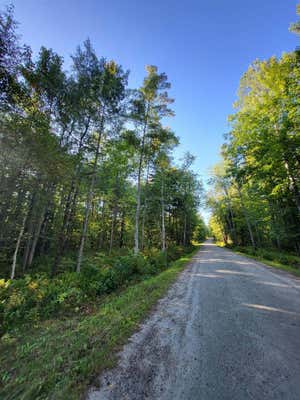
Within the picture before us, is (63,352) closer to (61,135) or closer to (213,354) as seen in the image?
(213,354)

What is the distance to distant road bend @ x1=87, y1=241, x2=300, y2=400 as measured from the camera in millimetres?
1842

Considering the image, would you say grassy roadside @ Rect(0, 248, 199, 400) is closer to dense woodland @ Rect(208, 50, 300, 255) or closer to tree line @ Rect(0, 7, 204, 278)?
tree line @ Rect(0, 7, 204, 278)

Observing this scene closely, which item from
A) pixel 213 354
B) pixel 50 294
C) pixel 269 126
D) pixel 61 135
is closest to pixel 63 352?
pixel 213 354

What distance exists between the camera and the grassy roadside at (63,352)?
78.1 inches

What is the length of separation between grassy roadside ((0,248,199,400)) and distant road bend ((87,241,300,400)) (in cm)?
27

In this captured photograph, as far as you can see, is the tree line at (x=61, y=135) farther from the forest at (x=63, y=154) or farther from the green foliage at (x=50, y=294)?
the green foliage at (x=50, y=294)

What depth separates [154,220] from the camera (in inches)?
776

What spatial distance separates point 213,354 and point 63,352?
2.50 m

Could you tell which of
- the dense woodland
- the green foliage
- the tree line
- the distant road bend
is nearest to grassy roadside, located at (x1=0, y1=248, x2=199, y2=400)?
the distant road bend

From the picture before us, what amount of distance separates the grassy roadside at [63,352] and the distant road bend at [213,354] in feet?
0.89

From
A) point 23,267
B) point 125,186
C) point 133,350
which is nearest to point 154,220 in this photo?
point 125,186

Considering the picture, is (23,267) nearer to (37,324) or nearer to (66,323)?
(37,324)

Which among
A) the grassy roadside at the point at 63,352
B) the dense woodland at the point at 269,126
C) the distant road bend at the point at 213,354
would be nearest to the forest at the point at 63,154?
the grassy roadside at the point at 63,352

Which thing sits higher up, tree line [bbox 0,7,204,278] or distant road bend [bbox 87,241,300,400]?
tree line [bbox 0,7,204,278]
